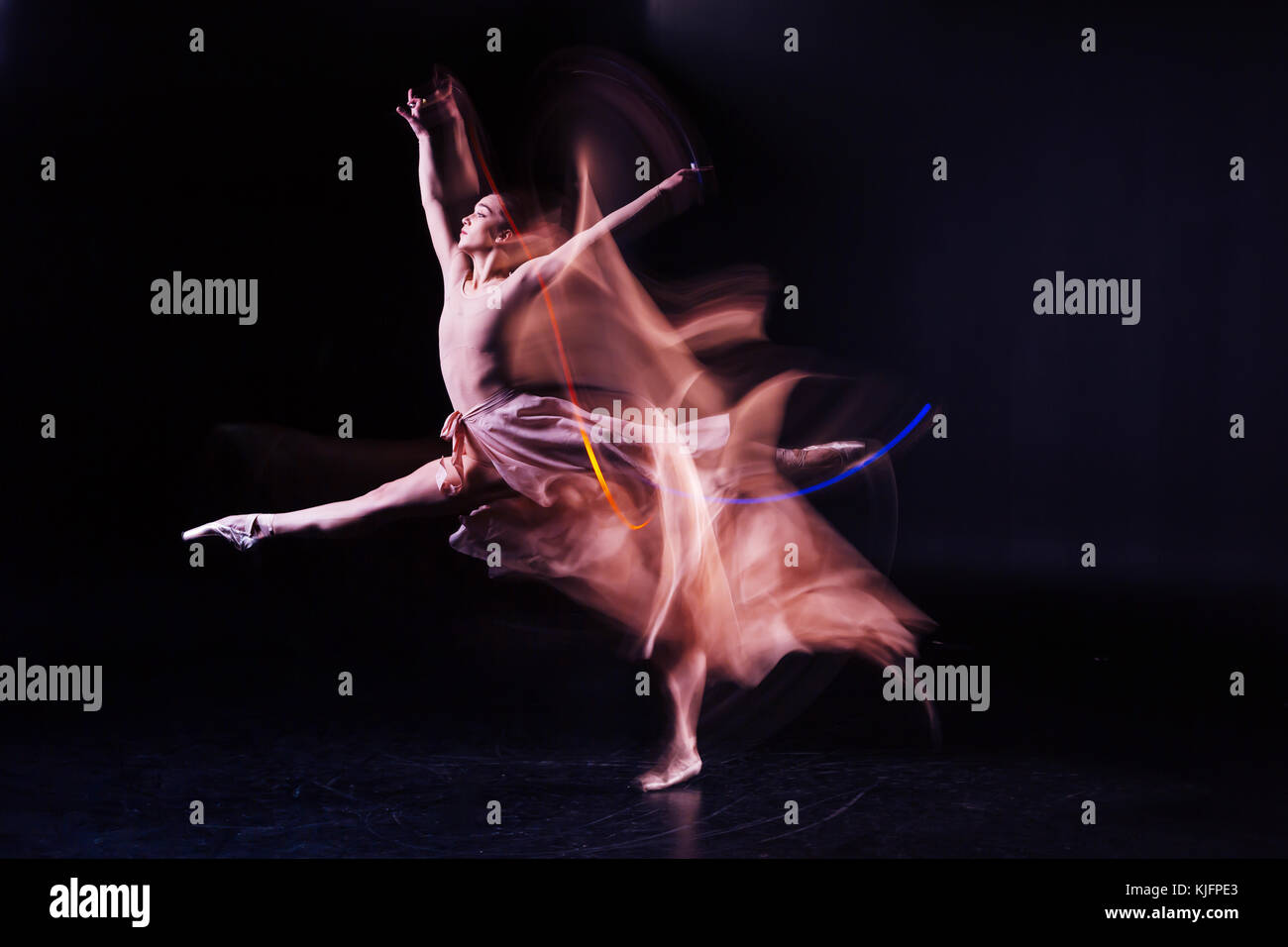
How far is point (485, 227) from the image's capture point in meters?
3.70

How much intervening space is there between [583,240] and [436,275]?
61cm

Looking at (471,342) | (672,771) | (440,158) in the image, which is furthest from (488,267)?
(672,771)

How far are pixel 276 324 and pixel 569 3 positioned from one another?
166 cm

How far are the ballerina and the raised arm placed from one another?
1 cm

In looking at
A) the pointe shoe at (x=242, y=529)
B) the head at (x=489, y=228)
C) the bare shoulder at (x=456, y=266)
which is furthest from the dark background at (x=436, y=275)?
the head at (x=489, y=228)

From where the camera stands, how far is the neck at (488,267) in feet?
12.0

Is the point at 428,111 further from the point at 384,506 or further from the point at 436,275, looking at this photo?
the point at 384,506

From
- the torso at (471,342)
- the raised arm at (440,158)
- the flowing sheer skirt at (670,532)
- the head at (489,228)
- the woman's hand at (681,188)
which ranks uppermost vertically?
the raised arm at (440,158)

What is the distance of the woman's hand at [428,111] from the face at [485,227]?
0.40m

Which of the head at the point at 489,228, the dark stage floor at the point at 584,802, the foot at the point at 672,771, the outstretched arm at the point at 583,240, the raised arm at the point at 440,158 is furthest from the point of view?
the raised arm at the point at 440,158

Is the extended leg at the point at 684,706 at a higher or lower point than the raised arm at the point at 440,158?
lower

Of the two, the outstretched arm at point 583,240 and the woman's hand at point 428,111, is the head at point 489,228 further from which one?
the woman's hand at point 428,111

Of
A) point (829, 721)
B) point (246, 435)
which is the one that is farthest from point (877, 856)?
point (246, 435)

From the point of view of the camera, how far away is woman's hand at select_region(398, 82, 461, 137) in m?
3.87
